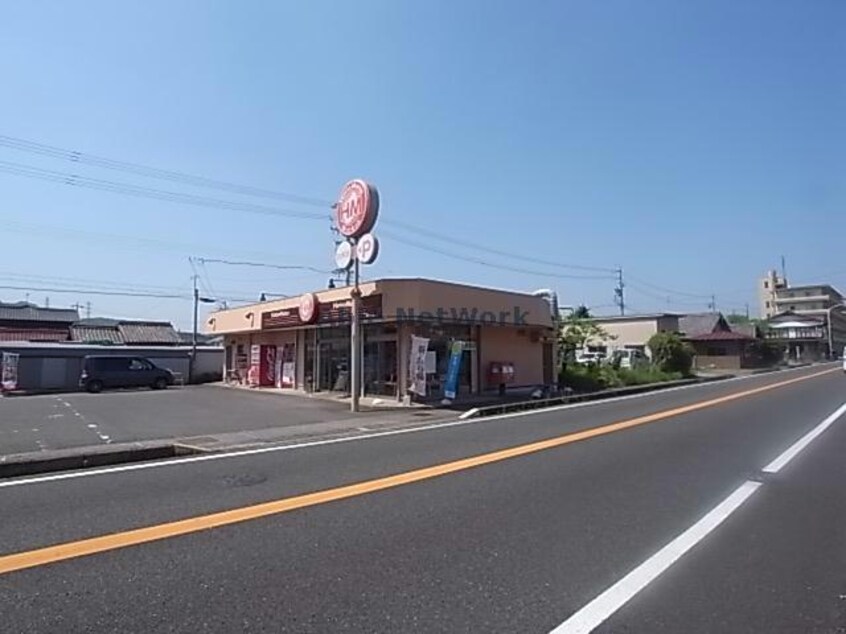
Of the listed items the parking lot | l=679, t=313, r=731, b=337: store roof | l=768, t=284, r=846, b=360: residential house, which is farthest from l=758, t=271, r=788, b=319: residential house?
the parking lot

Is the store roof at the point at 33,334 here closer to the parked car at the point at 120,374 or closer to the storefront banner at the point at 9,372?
the storefront banner at the point at 9,372

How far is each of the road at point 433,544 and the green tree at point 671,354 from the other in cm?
3276

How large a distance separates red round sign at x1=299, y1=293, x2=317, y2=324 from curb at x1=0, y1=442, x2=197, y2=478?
15.8 m

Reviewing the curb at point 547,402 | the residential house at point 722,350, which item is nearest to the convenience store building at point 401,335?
the curb at point 547,402

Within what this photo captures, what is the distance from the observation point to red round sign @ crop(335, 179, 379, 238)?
2170cm

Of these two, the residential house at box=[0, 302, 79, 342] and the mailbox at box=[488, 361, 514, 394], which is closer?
the mailbox at box=[488, 361, 514, 394]

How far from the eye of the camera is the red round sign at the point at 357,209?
71.2ft

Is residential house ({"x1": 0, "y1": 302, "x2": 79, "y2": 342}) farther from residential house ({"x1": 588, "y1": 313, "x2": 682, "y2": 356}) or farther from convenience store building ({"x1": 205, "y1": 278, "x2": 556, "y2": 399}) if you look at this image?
residential house ({"x1": 588, "y1": 313, "x2": 682, "y2": 356})

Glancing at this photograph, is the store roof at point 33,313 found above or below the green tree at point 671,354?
above

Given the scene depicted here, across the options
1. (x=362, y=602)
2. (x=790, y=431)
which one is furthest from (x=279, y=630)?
(x=790, y=431)

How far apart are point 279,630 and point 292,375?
1128 inches

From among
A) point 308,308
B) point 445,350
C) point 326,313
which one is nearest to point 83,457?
point 445,350

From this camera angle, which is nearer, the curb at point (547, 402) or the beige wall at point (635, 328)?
the curb at point (547, 402)

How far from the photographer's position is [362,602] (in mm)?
4324
